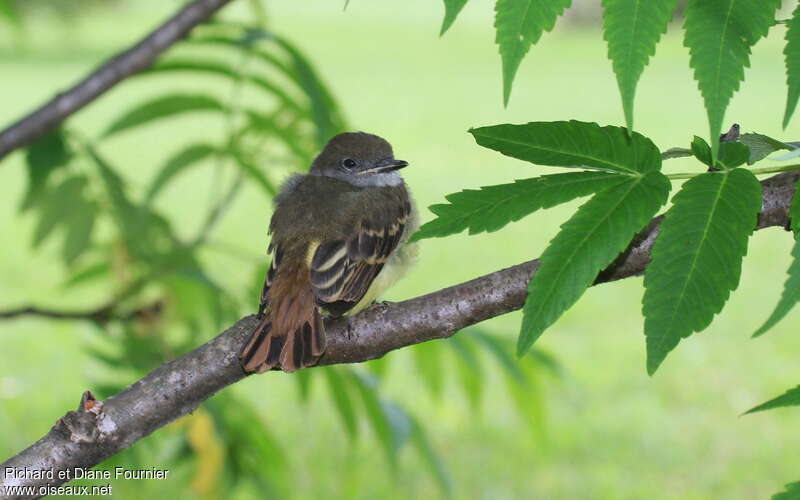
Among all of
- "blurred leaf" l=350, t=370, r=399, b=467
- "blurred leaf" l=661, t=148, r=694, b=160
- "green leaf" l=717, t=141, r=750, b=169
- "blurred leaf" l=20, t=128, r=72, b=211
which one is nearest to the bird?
"blurred leaf" l=350, t=370, r=399, b=467

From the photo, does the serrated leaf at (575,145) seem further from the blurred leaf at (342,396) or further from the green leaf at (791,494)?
the blurred leaf at (342,396)

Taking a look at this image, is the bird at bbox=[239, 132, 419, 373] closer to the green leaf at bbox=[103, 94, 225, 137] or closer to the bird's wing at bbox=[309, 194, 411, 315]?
the bird's wing at bbox=[309, 194, 411, 315]

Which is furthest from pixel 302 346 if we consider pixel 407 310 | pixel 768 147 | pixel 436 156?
pixel 436 156

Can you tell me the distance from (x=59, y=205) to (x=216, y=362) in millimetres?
2129

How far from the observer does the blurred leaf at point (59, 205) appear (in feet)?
13.6

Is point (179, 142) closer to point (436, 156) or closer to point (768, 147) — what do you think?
point (436, 156)

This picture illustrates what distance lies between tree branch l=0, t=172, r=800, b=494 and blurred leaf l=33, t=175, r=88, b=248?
6.45 ft

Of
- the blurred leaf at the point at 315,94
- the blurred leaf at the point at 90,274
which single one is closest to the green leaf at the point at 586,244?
the blurred leaf at the point at 315,94

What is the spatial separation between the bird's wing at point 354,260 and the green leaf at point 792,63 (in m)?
1.80

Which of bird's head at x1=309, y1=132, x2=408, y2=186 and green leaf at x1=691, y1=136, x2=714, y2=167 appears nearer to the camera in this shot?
green leaf at x1=691, y1=136, x2=714, y2=167

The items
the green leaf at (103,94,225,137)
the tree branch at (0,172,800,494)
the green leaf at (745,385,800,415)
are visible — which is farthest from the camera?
the green leaf at (103,94,225,137)

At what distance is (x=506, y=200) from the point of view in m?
1.92

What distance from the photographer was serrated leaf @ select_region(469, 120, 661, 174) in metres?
1.88

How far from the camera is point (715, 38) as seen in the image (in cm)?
175
